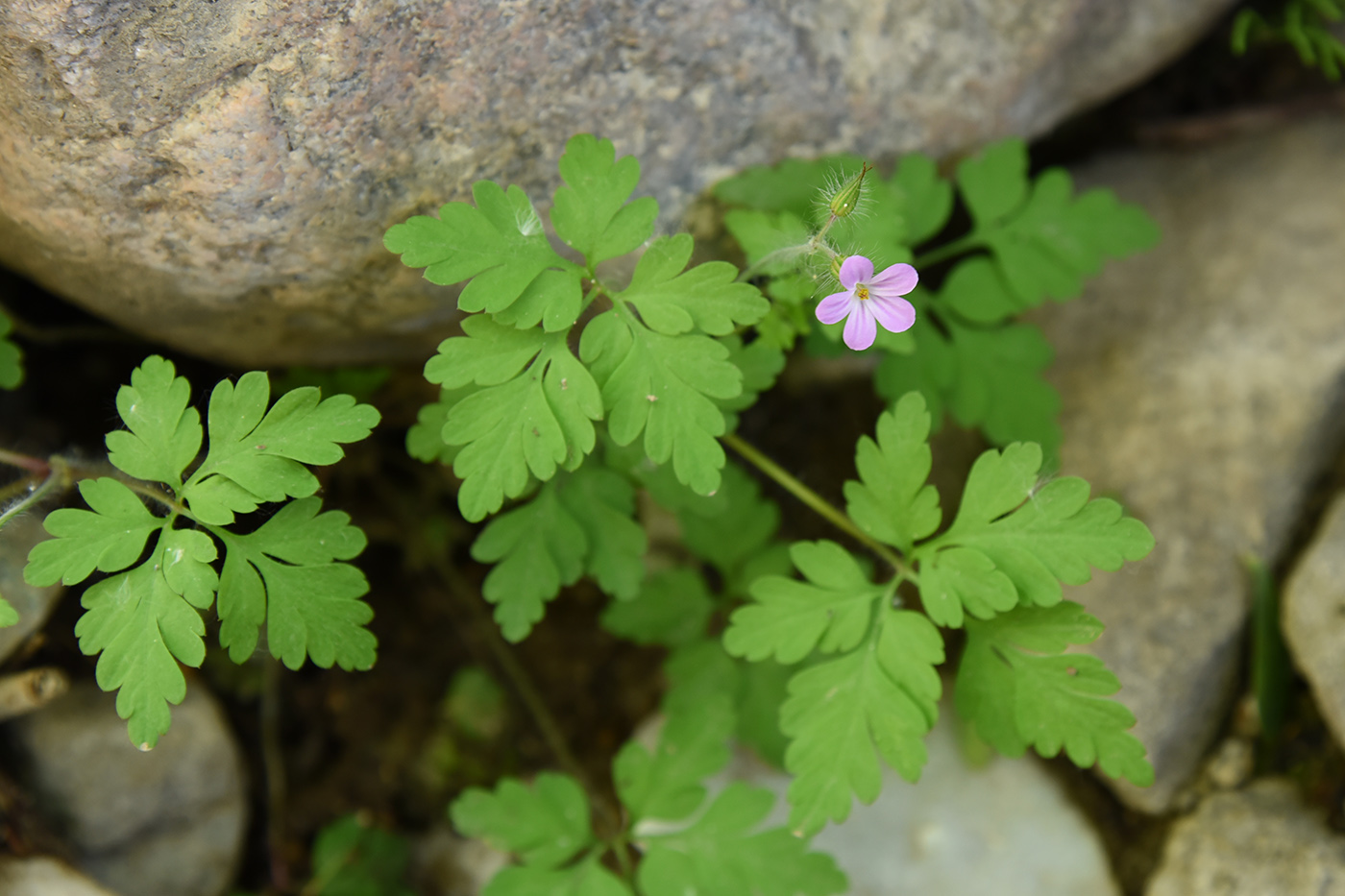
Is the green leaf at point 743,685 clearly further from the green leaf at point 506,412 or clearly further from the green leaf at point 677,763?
the green leaf at point 506,412

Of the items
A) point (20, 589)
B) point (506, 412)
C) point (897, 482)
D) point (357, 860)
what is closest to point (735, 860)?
point (897, 482)

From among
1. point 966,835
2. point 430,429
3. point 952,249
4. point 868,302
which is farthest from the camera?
point 966,835

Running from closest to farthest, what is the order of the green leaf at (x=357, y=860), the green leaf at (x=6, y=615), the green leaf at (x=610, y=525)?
the green leaf at (x=6, y=615), the green leaf at (x=610, y=525), the green leaf at (x=357, y=860)

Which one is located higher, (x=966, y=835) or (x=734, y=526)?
(x=734, y=526)

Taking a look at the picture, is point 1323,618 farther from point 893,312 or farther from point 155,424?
point 155,424

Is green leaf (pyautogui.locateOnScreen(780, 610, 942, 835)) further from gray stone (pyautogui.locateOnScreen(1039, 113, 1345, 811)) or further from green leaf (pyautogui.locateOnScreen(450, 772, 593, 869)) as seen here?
gray stone (pyautogui.locateOnScreen(1039, 113, 1345, 811))

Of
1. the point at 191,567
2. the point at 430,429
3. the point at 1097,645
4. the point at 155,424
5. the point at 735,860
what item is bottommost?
the point at 1097,645

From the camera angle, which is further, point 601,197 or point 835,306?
point 601,197

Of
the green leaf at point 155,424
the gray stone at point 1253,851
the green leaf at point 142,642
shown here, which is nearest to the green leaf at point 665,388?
the green leaf at point 155,424

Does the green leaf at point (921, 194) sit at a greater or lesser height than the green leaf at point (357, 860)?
greater
